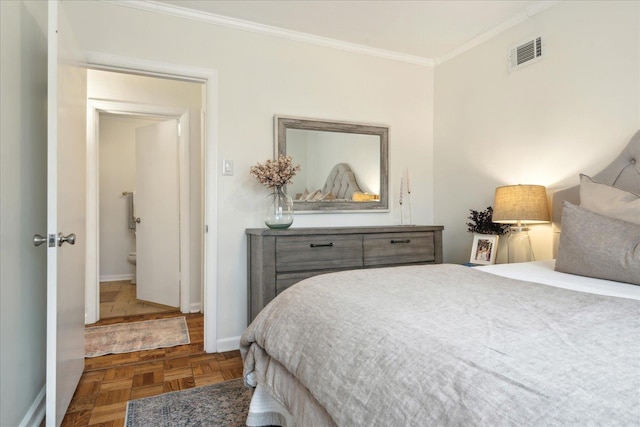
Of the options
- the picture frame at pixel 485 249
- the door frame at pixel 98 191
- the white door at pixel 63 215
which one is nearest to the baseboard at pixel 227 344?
the white door at pixel 63 215

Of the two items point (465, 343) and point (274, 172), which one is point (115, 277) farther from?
point (465, 343)

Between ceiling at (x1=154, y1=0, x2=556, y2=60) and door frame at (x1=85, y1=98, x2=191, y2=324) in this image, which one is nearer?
ceiling at (x1=154, y1=0, x2=556, y2=60)

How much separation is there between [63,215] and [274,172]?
A: 131cm

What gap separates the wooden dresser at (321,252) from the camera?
249cm

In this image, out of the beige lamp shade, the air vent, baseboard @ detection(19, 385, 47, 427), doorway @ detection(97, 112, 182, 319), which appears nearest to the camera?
baseboard @ detection(19, 385, 47, 427)

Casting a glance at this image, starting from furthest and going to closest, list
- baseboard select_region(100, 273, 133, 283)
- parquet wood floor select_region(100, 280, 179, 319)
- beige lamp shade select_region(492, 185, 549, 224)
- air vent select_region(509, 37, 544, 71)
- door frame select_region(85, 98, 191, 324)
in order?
1. baseboard select_region(100, 273, 133, 283)
2. parquet wood floor select_region(100, 280, 179, 319)
3. door frame select_region(85, 98, 191, 324)
4. air vent select_region(509, 37, 544, 71)
5. beige lamp shade select_region(492, 185, 549, 224)

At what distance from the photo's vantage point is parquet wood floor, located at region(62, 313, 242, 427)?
190 centimetres

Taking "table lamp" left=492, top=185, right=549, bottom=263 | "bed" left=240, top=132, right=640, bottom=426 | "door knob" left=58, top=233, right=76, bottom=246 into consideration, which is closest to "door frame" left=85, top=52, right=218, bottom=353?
"door knob" left=58, top=233, right=76, bottom=246

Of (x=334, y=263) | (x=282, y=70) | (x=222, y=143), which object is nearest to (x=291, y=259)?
(x=334, y=263)

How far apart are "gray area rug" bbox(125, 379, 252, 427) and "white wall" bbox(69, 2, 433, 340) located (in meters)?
0.70

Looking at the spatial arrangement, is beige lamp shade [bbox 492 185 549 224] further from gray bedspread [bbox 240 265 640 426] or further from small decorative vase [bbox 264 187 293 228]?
small decorative vase [bbox 264 187 293 228]

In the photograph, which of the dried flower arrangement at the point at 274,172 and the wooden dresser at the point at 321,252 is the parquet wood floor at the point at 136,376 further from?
the dried flower arrangement at the point at 274,172

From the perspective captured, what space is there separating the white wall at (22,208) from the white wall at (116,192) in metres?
3.68

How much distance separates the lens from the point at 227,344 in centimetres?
276
